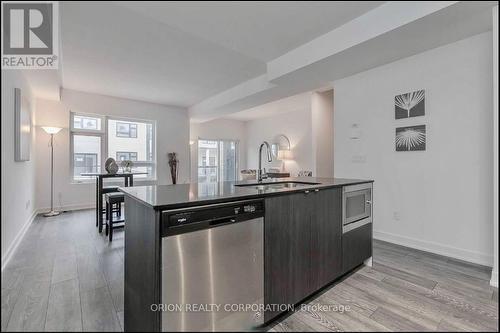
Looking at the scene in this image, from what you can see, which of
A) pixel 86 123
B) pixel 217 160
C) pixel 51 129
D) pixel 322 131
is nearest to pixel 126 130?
pixel 86 123

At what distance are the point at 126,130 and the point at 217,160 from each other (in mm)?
3282

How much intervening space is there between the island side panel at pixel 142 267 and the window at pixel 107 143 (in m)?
4.43

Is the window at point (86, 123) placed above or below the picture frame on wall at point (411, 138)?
above

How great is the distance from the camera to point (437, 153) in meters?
2.73

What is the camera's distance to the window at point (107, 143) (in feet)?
16.9

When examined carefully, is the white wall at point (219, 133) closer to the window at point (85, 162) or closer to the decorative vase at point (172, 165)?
the decorative vase at point (172, 165)

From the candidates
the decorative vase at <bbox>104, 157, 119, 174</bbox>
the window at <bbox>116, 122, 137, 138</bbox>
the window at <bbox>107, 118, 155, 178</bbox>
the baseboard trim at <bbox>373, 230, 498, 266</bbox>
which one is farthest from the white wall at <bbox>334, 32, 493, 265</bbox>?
the window at <bbox>116, 122, 137, 138</bbox>

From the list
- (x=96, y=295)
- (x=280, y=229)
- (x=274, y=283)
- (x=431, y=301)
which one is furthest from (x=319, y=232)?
(x=96, y=295)

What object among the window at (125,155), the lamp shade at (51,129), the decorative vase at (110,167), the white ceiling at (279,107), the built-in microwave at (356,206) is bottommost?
the built-in microwave at (356,206)

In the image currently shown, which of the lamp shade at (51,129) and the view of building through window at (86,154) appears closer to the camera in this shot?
the lamp shade at (51,129)

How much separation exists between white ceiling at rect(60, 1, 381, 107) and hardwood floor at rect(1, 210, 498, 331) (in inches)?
62.4

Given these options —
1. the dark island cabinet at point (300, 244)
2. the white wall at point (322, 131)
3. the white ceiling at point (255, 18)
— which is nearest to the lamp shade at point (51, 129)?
the white ceiling at point (255, 18)

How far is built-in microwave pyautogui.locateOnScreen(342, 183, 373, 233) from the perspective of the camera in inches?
83.5

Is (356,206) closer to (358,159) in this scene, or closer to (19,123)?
(358,159)
